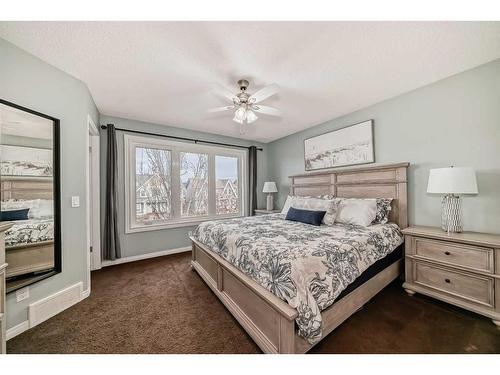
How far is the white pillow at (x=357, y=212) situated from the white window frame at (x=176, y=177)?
2430 mm

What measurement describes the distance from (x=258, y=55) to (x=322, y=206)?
2.00 metres

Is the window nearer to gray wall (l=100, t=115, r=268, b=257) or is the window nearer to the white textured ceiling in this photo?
gray wall (l=100, t=115, r=268, b=257)

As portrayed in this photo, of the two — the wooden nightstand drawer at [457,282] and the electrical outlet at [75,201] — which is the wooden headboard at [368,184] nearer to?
the wooden nightstand drawer at [457,282]

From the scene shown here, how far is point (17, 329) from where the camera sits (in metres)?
1.59

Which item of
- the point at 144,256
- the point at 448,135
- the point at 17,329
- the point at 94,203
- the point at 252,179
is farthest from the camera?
the point at 252,179

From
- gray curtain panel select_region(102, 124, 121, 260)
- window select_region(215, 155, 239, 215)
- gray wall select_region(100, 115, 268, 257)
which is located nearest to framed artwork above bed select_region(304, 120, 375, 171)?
window select_region(215, 155, 239, 215)

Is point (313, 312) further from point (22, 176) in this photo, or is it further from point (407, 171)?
point (22, 176)

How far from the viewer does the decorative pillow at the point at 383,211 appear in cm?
247

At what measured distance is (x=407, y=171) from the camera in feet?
8.23

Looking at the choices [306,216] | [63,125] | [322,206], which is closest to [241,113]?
[306,216]

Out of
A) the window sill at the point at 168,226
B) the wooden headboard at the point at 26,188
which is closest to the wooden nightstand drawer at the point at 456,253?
the window sill at the point at 168,226

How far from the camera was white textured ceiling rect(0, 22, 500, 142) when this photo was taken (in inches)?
→ 56.4

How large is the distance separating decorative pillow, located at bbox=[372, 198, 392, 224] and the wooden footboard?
52 cm

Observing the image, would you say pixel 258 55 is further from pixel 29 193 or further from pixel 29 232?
pixel 29 232
